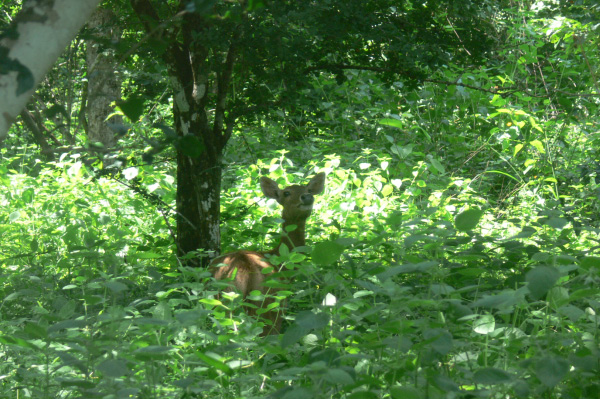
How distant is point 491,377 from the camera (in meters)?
2.39

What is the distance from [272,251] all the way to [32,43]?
4081 mm

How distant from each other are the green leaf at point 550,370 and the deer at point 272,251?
280cm

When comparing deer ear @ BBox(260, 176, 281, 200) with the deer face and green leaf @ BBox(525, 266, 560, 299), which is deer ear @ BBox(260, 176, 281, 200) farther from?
green leaf @ BBox(525, 266, 560, 299)

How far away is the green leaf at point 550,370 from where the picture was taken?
7.47 ft

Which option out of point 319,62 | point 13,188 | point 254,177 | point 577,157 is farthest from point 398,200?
point 13,188

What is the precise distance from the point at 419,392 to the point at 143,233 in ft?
18.0

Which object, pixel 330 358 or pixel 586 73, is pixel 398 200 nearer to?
pixel 586 73

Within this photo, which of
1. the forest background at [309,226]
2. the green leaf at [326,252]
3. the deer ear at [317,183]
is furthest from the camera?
the deer ear at [317,183]

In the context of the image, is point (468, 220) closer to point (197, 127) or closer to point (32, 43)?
point (32, 43)

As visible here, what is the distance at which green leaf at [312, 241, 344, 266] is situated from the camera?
288 cm

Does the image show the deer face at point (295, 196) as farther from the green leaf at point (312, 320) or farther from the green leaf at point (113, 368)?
the green leaf at point (113, 368)

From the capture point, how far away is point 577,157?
1062 cm

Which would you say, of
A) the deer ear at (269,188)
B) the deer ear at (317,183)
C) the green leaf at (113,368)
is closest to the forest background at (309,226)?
the green leaf at (113,368)

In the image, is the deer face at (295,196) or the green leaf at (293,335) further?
the deer face at (295,196)
